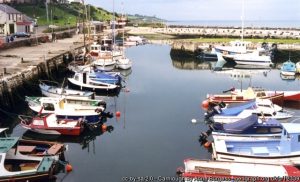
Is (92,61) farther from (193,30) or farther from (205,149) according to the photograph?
(193,30)

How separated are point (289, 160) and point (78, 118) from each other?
15.1m

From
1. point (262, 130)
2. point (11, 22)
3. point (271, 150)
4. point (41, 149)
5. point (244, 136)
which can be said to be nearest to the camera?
point (271, 150)

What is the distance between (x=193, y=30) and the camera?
11306cm

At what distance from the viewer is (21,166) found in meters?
20.8

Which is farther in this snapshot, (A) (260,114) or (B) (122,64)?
(B) (122,64)

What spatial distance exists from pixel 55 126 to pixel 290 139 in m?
15.2

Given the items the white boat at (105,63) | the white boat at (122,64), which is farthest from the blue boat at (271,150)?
the white boat at (122,64)

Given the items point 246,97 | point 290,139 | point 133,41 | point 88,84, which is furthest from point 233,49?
point 290,139

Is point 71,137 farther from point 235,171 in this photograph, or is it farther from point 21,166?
point 235,171

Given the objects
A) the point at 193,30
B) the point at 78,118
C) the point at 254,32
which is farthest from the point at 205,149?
the point at 193,30

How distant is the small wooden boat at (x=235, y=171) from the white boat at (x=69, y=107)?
12.0m

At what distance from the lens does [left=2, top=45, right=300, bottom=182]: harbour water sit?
22581 mm

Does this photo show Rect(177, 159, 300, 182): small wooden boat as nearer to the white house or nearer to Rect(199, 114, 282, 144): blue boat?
Rect(199, 114, 282, 144): blue boat

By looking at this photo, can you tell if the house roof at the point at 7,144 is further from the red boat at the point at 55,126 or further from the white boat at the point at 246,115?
the white boat at the point at 246,115
